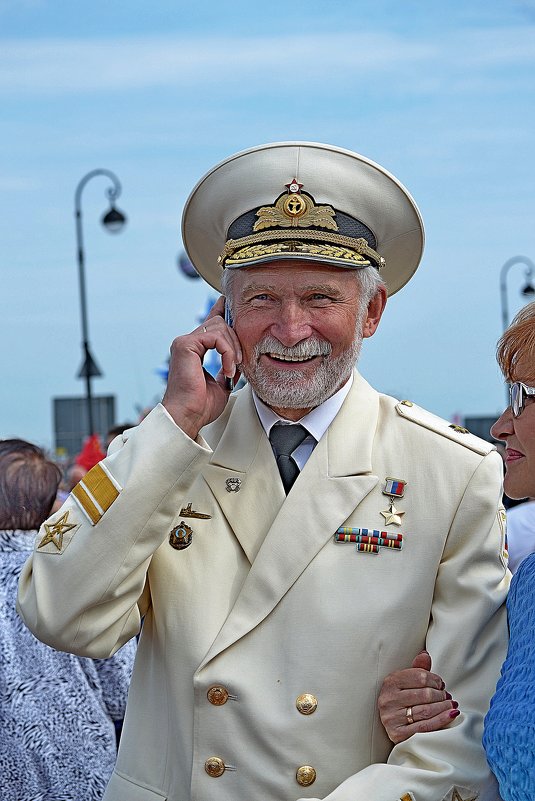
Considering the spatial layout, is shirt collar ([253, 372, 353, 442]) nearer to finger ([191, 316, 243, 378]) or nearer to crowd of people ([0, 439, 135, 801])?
finger ([191, 316, 243, 378])

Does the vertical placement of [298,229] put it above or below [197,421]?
above

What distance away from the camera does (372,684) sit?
117 inches

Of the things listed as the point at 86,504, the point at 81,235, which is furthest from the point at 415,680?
the point at 81,235

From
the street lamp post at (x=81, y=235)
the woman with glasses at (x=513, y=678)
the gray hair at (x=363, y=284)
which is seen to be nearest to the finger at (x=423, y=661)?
the woman with glasses at (x=513, y=678)

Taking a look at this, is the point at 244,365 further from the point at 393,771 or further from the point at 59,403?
the point at 59,403

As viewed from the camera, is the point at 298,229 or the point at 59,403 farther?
the point at 59,403

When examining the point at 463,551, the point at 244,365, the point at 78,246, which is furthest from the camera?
the point at 78,246

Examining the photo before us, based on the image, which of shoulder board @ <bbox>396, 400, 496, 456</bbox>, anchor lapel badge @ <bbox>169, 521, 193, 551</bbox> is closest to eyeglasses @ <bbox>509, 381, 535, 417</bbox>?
shoulder board @ <bbox>396, 400, 496, 456</bbox>

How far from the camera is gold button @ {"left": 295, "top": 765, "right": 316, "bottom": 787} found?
2.94 meters

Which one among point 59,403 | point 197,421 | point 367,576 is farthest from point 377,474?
point 59,403

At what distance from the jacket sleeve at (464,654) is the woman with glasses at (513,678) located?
4 cm

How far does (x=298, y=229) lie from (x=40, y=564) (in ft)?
3.62

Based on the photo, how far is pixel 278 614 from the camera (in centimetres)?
304

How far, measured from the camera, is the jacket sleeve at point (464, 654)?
2840 mm
